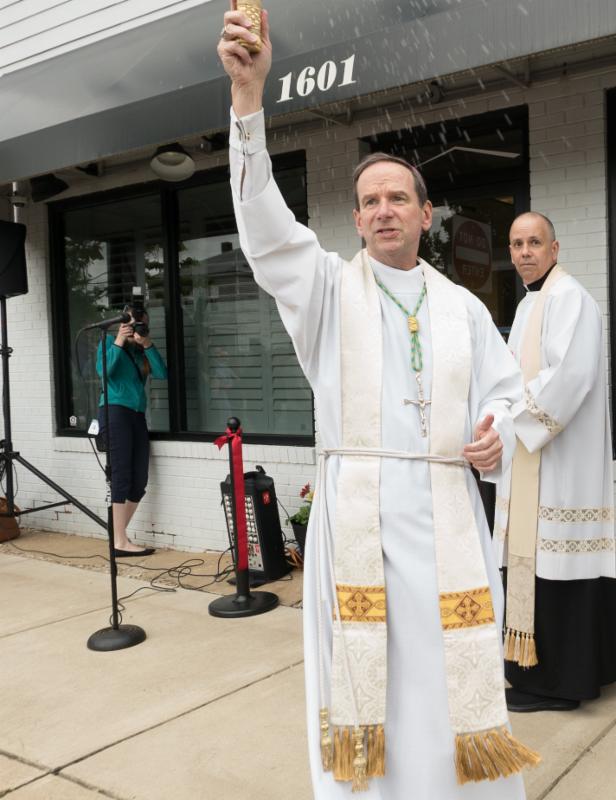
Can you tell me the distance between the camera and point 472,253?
598 cm

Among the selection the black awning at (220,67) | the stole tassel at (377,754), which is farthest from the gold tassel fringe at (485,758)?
the black awning at (220,67)

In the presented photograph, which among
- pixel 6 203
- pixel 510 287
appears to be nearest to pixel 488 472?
pixel 510 287

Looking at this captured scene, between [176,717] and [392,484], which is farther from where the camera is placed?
[176,717]

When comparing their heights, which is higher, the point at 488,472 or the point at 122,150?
the point at 122,150

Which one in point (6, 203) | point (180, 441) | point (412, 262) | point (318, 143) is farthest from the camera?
point (6, 203)

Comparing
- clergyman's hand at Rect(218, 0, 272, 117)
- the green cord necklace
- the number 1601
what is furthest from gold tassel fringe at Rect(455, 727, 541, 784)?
the number 1601

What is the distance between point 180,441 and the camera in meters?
7.45

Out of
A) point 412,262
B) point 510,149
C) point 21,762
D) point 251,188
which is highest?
point 510,149

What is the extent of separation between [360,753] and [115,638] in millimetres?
2876

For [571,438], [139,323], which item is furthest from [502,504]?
[139,323]

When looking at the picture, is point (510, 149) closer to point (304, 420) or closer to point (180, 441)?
point (304, 420)

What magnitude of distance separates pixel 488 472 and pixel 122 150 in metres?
4.22

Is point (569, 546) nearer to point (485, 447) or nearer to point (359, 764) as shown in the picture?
point (485, 447)

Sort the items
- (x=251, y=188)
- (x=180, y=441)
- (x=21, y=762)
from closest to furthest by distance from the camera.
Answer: (x=251, y=188) → (x=21, y=762) → (x=180, y=441)
